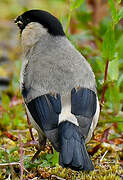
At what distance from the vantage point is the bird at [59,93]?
3.30 m

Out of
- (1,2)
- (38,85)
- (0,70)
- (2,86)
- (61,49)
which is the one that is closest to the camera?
(38,85)


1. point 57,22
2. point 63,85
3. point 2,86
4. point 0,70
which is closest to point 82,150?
point 63,85

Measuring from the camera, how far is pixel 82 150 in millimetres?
3279

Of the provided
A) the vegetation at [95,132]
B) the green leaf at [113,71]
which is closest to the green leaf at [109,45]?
the vegetation at [95,132]

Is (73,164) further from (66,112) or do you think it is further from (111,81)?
(111,81)

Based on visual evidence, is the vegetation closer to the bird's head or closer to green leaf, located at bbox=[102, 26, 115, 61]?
green leaf, located at bbox=[102, 26, 115, 61]

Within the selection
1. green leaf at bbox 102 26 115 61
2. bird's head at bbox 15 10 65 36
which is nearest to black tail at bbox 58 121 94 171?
green leaf at bbox 102 26 115 61

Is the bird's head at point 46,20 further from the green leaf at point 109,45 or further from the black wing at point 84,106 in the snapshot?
the black wing at point 84,106

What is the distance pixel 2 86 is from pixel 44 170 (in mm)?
3564

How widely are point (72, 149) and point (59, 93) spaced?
0.54m

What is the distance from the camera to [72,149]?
324 cm

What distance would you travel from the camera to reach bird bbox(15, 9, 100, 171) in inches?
130

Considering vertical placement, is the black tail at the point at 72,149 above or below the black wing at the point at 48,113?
below

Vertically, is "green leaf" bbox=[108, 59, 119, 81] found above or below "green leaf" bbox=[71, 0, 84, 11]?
below
